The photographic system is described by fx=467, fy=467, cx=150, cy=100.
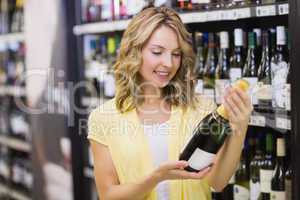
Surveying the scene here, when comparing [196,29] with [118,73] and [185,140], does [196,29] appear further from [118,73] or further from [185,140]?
[185,140]

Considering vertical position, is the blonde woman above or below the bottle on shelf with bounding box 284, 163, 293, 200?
above

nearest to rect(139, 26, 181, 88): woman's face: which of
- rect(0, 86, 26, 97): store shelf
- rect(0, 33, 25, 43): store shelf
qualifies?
rect(0, 33, 25, 43): store shelf

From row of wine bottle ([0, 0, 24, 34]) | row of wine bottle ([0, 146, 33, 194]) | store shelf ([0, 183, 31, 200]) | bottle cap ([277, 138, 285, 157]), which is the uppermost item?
row of wine bottle ([0, 0, 24, 34])

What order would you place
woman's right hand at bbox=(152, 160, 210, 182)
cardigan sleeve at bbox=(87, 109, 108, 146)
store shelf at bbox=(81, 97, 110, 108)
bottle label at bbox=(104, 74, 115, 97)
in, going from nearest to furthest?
1. woman's right hand at bbox=(152, 160, 210, 182)
2. cardigan sleeve at bbox=(87, 109, 108, 146)
3. bottle label at bbox=(104, 74, 115, 97)
4. store shelf at bbox=(81, 97, 110, 108)

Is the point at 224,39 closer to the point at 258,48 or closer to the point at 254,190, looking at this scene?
the point at 258,48

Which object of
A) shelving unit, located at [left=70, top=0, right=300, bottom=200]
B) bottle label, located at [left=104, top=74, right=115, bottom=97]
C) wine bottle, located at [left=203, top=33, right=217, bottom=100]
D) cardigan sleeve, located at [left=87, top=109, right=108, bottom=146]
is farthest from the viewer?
bottle label, located at [left=104, top=74, right=115, bottom=97]

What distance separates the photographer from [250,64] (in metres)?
2.11

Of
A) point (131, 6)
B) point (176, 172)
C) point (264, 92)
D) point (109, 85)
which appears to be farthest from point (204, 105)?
point (109, 85)

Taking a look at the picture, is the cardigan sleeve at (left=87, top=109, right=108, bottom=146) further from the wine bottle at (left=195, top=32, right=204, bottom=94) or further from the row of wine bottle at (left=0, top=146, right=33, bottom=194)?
the row of wine bottle at (left=0, top=146, right=33, bottom=194)

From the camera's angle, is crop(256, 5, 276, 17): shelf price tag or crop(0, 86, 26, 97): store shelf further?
crop(0, 86, 26, 97): store shelf

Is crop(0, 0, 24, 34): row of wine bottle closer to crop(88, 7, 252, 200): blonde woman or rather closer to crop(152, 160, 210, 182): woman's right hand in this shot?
crop(88, 7, 252, 200): blonde woman

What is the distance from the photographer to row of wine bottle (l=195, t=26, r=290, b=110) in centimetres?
183

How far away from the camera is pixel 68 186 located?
293 cm

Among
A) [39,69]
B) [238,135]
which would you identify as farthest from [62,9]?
[238,135]
